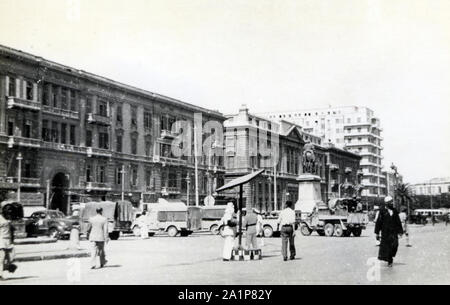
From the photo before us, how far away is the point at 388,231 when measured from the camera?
46.3ft

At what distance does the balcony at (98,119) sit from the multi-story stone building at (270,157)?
23.4 metres

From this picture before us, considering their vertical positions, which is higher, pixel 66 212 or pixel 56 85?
pixel 56 85

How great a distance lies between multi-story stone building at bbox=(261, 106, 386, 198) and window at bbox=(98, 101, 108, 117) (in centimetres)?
7088

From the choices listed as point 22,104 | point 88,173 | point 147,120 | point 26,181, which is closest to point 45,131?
point 22,104

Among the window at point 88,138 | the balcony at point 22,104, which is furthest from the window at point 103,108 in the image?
the balcony at point 22,104

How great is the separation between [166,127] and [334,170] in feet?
173

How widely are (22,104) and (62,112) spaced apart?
15.9 feet

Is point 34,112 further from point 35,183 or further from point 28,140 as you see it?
point 35,183

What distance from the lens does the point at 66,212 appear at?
4578 cm

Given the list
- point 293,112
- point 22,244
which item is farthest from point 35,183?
point 293,112

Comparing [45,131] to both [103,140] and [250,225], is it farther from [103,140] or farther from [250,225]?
[250,225]

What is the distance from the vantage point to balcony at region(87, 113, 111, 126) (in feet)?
158
